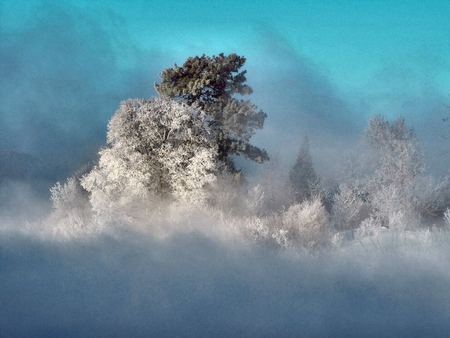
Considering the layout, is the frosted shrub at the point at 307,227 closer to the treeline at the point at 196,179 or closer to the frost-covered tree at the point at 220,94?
the treeline at the point at 196,179

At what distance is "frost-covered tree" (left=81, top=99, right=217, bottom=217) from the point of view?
23.5 meters

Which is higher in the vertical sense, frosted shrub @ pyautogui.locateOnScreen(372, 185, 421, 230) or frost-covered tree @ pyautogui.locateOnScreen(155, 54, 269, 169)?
frost-covered tree @ pyautogui.locateOnScreen(155, 54, 269, 169)

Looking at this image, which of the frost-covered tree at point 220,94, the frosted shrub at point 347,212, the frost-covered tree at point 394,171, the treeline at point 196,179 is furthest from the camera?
the frosted shrub at point 347,212

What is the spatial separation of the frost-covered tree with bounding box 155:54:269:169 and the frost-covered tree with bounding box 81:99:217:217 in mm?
3124

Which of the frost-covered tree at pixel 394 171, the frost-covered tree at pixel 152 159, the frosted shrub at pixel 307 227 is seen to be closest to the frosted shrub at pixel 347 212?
the frost-covered tree at pixel 394 171

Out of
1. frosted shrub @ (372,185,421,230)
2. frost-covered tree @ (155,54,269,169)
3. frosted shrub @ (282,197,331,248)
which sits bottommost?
frosted shrub @ (282,197,331,248)

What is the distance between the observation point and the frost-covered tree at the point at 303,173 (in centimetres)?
4328

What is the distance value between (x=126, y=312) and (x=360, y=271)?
912 centimetres

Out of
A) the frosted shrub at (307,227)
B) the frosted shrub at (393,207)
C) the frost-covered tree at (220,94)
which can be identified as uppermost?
the frost-covered tree at (220,94)

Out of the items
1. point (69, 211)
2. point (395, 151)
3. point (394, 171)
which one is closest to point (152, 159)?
point (69, 211)

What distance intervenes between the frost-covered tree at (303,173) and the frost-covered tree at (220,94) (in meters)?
14.7

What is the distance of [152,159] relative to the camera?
24125mm

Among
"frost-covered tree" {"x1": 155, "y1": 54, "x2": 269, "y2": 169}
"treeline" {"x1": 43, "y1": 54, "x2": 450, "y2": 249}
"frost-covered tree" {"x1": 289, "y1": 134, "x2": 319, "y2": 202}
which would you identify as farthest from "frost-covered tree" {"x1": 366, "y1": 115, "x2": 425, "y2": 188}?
"frost-covered tree" {"x1": 155, "y1": 54, "x2": 269, "y2": 169}

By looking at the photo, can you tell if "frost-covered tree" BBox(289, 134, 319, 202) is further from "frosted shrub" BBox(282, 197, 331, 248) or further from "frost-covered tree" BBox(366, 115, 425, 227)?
"frosted shrub" BBox(282, 197, 331, 248)
